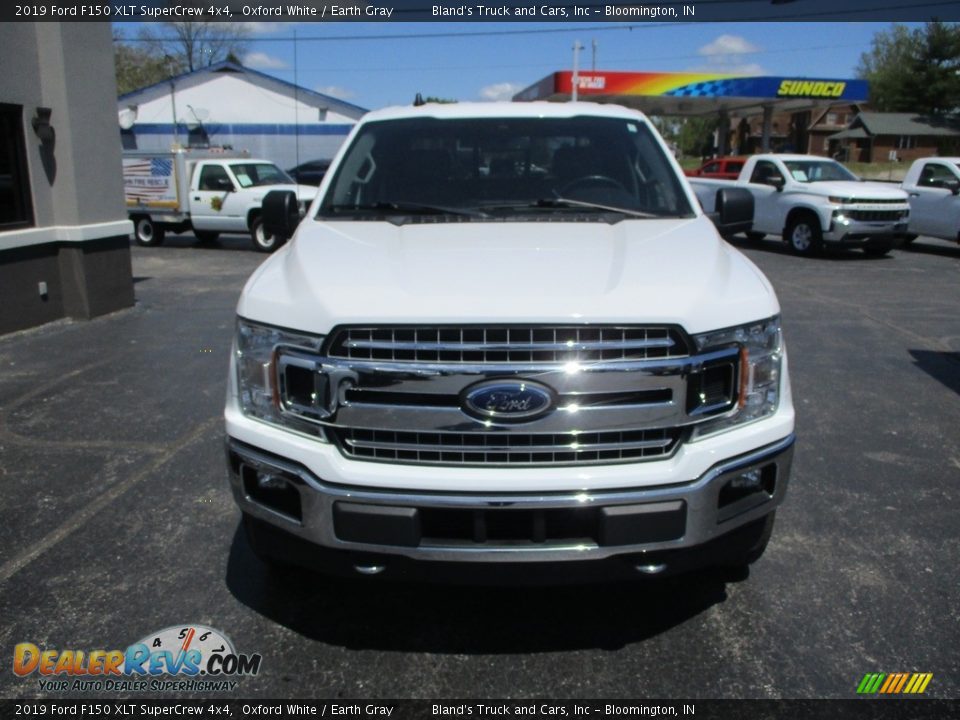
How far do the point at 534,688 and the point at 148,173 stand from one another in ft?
55.2

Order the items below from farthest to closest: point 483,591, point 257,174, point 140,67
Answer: point 140,67
point 257,174
point 483,591

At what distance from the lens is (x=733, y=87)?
30438mm

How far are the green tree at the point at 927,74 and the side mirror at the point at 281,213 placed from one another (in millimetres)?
67607

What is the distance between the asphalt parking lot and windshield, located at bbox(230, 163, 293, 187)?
11386mm

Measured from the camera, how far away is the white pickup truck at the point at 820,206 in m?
14.3

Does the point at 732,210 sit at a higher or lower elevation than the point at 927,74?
lower

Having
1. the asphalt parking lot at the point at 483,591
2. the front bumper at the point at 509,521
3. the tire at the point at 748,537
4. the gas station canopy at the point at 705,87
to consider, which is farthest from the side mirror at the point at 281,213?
the gas station canopy at the point at 705,87

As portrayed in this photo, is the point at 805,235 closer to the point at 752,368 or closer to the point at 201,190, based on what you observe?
the point at 201,190

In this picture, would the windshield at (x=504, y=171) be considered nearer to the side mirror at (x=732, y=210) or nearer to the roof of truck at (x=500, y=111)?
the roof of truck at (x=500, y=111)

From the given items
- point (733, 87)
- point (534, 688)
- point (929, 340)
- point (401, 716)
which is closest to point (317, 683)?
point (401, 716)

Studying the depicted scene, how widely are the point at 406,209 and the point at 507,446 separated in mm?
1557

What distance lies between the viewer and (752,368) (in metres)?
2.64

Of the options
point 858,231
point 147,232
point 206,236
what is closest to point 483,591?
point 858,231

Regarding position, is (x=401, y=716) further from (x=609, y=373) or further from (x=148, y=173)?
(x=148, y=173)
